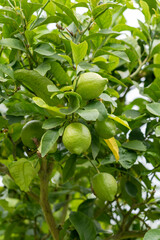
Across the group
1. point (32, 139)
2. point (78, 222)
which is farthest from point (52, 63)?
point (78, 222)

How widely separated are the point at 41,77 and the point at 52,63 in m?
0.06

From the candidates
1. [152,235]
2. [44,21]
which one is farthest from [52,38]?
[152,235]

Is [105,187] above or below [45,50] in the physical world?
below

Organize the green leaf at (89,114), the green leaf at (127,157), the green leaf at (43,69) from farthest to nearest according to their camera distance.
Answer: the green leaf at (127,157), the green leaf at (43,69), the green leaf at (89,114)

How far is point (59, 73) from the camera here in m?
0.77

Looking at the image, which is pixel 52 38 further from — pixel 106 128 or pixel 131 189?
pixel 131 189

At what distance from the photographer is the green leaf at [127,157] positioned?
81cm

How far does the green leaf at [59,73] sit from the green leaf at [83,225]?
0.43m

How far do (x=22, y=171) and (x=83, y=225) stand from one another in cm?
28

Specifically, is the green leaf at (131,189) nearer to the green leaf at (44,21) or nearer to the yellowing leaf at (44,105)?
the yellowing leaf at (44,105)

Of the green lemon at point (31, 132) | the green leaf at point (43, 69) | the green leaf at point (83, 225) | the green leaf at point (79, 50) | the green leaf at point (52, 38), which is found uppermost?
the green leaf at point (79, 50)

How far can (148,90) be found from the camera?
0.93 m

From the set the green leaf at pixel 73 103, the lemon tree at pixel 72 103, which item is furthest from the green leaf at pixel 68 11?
the green leaf at pixel 73 103

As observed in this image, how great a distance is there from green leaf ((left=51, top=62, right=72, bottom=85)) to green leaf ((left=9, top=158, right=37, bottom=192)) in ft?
0.73
